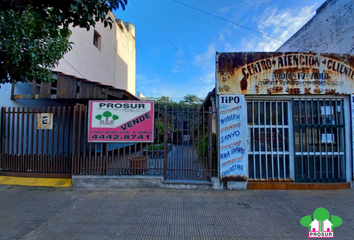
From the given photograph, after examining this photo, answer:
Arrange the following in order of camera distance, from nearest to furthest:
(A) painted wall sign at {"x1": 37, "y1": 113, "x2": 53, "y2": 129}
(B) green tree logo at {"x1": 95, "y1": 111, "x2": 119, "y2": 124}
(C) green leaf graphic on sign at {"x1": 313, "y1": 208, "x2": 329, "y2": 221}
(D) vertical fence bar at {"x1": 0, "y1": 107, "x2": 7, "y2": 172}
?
(C) green leaf graphic on sign at {"x1": 313, "y1": 208, "x2": 329, "y2": 221} < (B) green tree logo at {"x1": 95, "y1": 111, "x2": 119, "y2": 124} < (A) painted wall sign at {"x1": 37, "y1": 113, "x2": 53, "y2": 129} < (D) vertical fence bar at {"x1": 0, "y1": 107, "x2": 7, "y2": 172}

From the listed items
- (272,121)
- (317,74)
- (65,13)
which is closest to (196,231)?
(272,121)

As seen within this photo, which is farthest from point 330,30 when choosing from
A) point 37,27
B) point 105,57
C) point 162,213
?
point 105,57

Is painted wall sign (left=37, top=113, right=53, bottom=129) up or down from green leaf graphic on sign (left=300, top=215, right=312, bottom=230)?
up

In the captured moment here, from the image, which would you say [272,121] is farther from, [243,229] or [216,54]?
[243,229]

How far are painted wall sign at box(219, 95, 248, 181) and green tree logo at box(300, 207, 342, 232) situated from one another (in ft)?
5.14

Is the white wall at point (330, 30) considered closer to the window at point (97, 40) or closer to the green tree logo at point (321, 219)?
the green tree logo at point (321, 219)

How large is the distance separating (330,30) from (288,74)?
5064 mm

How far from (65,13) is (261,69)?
15.2 feet

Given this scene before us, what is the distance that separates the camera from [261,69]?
193 inches

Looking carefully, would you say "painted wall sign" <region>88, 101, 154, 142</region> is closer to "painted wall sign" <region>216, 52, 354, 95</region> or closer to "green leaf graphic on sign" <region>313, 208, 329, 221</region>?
"painted wall sign" <region>216, 52, 354, 95</region>

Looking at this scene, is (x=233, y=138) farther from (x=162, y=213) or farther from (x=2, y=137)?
(x=2, y=137)

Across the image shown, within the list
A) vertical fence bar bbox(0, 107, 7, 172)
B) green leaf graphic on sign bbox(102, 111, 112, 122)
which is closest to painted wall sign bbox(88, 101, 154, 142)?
green leaf graphic on sign bbox(102, 111, 112, 122)

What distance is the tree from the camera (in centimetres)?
268

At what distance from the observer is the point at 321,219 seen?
11.3 feet
